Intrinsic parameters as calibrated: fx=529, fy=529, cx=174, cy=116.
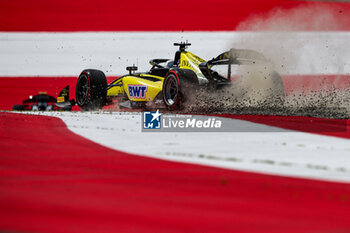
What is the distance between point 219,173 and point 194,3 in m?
9.95

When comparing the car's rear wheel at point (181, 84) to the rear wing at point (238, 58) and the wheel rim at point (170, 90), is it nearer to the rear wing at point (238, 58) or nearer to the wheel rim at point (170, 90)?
the wheel rim at point (170, 90)

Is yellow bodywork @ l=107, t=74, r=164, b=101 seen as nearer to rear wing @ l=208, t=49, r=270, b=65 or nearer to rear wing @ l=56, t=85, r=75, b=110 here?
rear wing @ l=208, t=49, r=270, b=65

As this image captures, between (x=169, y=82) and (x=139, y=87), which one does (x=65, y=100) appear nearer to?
(x=139, y=87)

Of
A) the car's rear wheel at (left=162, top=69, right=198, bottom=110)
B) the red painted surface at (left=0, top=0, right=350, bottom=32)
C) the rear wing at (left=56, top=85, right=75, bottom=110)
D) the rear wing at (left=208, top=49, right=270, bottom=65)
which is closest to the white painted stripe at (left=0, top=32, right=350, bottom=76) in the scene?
the red painted surface at (left=0, top=0, right=350, bottom=32)

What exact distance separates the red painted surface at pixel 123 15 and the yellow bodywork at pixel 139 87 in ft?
11.5

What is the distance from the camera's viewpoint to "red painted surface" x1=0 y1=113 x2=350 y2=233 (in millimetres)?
1928

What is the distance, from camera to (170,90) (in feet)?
24.6

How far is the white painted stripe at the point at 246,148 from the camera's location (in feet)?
10.7

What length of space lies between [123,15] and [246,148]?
8.54 metres

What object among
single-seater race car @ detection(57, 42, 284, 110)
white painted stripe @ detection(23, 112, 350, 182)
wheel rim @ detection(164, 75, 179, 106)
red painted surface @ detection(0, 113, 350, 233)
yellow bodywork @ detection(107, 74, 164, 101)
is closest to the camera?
red painted surface @ detection(0, 113, 350, 233)

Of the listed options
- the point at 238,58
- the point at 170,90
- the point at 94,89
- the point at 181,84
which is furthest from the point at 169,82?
the point at 94,89

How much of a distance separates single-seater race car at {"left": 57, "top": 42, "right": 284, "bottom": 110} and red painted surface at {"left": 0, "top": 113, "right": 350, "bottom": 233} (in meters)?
3.66

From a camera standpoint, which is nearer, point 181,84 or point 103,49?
point 181,84

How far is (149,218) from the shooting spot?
6.59ft
